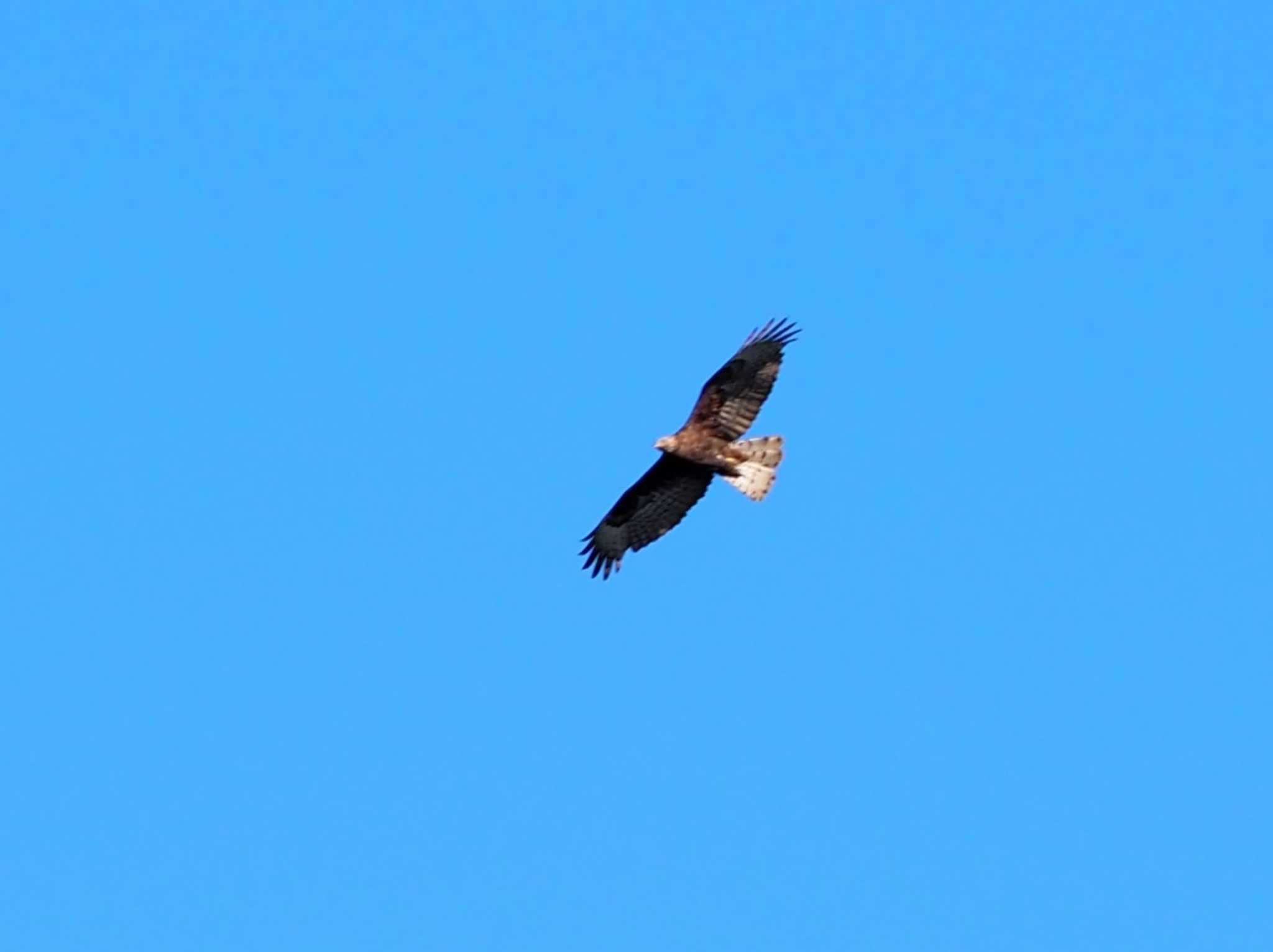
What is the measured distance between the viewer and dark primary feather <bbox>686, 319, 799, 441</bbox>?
26406mm

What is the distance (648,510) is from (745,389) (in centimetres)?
188

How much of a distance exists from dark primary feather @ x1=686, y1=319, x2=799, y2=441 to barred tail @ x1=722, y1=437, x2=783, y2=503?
156mm

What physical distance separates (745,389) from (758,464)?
0.76 meters

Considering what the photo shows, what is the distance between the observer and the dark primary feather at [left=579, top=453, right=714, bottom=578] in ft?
88.7

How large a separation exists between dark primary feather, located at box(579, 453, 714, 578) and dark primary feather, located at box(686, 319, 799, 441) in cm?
53

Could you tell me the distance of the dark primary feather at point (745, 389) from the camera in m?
26.4

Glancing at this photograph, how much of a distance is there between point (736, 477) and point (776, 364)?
1215 mm

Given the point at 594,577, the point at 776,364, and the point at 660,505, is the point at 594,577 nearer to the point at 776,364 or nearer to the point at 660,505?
the point at 660,505

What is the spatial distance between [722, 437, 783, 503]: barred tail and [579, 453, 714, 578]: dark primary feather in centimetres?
46

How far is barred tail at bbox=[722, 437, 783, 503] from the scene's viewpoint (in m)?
26.5

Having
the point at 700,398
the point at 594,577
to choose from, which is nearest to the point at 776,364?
the point at 700,398

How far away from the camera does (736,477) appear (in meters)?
26.6

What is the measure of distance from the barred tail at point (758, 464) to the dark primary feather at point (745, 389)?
16 cm

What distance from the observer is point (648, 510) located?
1082 inches
